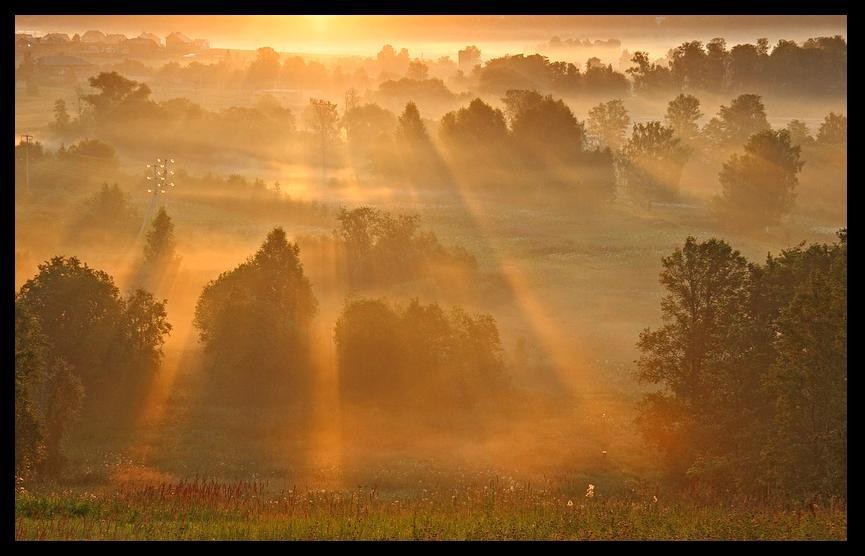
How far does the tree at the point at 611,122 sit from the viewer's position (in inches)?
6122

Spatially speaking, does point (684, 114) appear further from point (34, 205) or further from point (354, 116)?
point (34, 205)

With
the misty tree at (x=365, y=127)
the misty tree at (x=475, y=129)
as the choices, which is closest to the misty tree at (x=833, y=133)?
the misty tree at (x=475, y=129)

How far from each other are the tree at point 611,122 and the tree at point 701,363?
385 ft

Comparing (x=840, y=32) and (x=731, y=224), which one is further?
(x=840, y=32)

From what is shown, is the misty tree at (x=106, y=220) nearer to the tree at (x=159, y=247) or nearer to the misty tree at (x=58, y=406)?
the tree at (x=159, y=247)

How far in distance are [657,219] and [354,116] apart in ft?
214

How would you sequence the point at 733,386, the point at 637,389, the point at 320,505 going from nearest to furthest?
the point at 320,505 < the point at 733,386 < the point at 637,389

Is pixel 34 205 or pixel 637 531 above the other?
pixel 34 205

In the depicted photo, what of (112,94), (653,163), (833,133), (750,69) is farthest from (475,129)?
(750,69)

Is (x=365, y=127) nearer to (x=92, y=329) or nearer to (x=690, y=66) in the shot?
(x=690, y=66)

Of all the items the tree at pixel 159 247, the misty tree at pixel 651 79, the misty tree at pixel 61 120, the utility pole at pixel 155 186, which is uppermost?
the misty tree at pixel 651 79

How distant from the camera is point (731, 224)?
11000 centimetres

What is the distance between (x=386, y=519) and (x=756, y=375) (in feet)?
63.6
